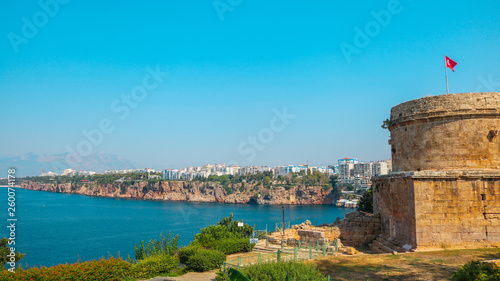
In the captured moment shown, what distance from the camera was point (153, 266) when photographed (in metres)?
14.7

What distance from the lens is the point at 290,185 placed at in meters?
150

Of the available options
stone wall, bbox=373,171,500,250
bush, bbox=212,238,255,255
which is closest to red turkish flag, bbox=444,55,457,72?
stone wall, bbox=373,171,500,250

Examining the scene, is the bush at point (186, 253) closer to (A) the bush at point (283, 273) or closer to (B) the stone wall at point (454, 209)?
(A) the bush at point (283, 273)

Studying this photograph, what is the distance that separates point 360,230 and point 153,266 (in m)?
12.3

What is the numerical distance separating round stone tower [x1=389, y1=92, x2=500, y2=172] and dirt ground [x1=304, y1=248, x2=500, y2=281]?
13.2 feet

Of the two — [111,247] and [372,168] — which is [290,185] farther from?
[111,247]

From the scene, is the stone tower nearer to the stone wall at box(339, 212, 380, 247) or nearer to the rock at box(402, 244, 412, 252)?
the rock at box(402, 244, 412, 252)

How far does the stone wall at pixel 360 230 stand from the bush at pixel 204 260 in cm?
854

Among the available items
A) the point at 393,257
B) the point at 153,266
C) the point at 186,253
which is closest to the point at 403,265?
the point at 393,257

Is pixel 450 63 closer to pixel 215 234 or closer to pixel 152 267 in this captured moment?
pixel 215 234

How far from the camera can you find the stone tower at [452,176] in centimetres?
1488

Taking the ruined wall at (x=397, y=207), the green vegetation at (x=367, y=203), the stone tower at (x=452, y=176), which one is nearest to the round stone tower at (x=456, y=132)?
the stone tower at (x=452, y=176)

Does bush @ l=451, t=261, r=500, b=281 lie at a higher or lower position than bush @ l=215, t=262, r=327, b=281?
higher

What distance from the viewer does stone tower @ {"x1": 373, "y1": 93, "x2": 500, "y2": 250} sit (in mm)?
14883
